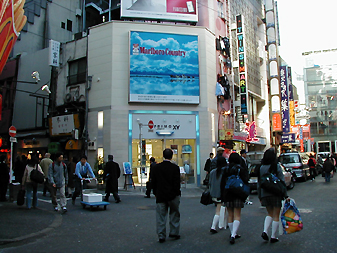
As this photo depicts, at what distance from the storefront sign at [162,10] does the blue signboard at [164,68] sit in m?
1.86

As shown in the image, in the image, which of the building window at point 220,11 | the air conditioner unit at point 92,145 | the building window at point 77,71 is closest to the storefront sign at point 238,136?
the building window at point 220,11

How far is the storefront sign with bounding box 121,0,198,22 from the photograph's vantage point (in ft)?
70.0

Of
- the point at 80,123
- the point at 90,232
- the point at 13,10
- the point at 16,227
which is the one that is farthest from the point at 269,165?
the point at 80,123

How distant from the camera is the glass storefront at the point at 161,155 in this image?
1950 centimetres

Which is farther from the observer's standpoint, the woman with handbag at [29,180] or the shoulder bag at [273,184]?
the woman with handbag at [29,180]

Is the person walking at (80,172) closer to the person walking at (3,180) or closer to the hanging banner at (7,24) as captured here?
the person walking at (3,180)

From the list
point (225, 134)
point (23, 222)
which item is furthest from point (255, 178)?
point (23, 222)

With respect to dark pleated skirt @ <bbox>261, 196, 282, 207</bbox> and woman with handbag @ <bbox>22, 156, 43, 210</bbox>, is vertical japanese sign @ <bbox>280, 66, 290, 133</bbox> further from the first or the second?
dark pleated skirt @ <bbox>261, 196, 282, 207</bbox>

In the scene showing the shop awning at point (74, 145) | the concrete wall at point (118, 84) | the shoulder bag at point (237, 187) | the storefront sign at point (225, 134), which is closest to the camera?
the shoulder bag at point (237, 187)

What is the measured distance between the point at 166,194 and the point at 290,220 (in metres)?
2.34

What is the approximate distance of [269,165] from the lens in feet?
20.4

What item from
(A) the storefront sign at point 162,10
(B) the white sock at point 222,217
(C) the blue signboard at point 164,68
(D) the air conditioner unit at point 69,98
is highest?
(A) the storefront sign at point 162,10

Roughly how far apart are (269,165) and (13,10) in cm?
750

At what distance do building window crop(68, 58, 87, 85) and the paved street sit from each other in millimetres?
12082
